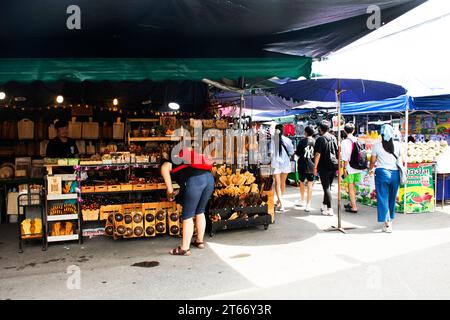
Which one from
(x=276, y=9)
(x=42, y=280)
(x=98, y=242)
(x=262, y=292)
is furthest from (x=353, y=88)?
(x=42, y=280)

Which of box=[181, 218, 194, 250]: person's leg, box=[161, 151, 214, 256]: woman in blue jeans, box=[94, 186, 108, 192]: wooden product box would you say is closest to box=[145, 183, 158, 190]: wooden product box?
box=[94, 186, 108, 192]: wooden product box

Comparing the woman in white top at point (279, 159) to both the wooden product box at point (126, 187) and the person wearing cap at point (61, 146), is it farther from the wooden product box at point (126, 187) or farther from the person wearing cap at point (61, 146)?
the person wearing cap at point (61, 146)

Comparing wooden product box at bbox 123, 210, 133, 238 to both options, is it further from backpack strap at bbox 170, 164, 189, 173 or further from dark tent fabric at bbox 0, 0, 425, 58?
dark tent fabric at bbox 0, 0, 425, 58

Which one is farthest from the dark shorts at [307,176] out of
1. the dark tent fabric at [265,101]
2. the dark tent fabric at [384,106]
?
the dark tent fabric at [265,101]

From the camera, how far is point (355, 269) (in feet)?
16.3

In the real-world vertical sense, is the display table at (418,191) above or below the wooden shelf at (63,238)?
above

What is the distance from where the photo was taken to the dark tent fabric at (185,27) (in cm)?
431

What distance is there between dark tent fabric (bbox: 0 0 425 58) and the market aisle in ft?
9.23

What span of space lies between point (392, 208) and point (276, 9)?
428 centimetres

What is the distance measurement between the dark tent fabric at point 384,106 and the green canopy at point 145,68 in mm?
4044

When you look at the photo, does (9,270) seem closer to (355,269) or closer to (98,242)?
(98,242)

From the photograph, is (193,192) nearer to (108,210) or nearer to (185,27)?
(108,210)

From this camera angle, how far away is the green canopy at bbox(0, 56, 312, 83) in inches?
198

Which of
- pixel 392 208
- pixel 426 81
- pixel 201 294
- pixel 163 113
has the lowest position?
pixel 201 294
